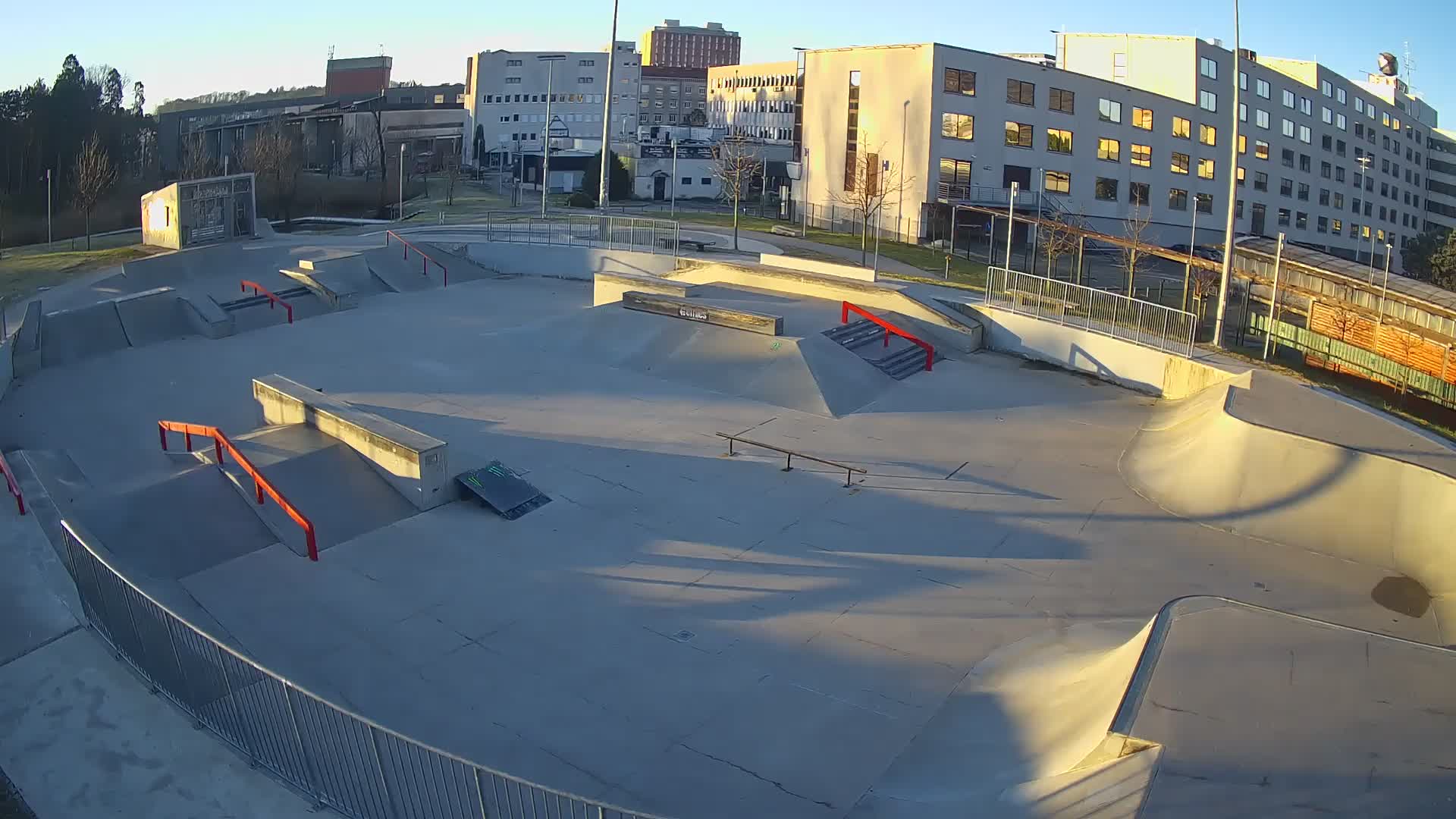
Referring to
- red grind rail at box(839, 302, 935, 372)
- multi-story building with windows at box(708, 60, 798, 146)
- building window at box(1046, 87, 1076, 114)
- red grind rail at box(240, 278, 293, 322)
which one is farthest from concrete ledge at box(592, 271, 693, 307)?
multi-story building with windows at box(708, 60, 798, 146)

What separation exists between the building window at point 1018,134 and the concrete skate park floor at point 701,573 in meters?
27.6

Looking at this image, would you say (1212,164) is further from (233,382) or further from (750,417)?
(233,382)

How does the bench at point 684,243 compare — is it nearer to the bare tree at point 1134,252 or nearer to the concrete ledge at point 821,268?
the concrete ledge at point 821,268

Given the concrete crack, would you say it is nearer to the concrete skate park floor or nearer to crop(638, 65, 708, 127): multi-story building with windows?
the concrete skate park floor

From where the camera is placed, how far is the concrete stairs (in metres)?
23.6

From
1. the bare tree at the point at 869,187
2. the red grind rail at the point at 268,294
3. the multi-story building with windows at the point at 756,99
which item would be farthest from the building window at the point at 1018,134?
the multi-story building with windows at the point at 756,99

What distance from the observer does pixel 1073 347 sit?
24.1 m

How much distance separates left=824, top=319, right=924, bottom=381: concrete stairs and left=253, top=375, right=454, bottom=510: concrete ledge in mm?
10816

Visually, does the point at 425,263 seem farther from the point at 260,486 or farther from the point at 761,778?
the point at 761,778

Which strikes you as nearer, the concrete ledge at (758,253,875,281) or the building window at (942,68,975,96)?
the concrete ledge at (758,253,875,281)

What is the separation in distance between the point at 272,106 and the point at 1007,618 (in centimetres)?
9886

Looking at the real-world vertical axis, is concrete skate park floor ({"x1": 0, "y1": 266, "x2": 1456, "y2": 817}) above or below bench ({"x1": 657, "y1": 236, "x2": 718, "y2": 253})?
below

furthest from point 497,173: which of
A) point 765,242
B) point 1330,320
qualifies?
point 1330,320

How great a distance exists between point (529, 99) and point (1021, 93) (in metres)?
59.1
